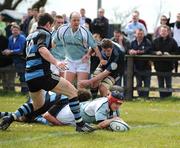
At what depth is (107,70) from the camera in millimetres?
14484

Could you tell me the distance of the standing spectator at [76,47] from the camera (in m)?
14.8

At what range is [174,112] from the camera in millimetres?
15312

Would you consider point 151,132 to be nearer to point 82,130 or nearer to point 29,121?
point 82,130

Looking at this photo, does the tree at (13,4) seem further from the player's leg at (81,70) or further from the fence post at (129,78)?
the player's leg at (81,70)

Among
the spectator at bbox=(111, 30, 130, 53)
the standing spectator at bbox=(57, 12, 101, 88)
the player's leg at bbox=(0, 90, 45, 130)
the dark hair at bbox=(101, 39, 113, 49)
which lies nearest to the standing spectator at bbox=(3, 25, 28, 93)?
the spectator at bbox=(111, 30, 130, 53)

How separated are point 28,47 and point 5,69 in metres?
10.1

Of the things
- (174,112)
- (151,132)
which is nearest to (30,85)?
(151,132)

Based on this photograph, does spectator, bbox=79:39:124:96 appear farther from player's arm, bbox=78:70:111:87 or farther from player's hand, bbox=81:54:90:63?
player's hand, bbox=81:54:90:63

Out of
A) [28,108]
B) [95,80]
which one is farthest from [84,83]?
[28,108]

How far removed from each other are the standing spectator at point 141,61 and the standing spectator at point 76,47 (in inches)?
184

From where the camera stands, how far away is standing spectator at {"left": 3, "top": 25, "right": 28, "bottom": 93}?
2028cm

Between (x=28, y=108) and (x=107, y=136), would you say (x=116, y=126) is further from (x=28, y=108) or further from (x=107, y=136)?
(x=28, y=108)

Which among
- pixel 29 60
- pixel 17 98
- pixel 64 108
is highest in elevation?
pixel 29 60

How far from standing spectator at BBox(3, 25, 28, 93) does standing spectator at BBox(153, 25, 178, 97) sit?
13.8 ft
